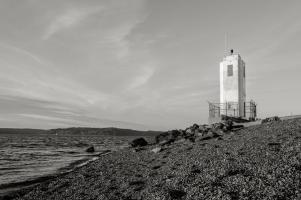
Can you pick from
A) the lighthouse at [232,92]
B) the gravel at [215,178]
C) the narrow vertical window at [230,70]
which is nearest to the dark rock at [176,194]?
Answer: the gravel at [215,178]

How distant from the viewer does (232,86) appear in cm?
3491

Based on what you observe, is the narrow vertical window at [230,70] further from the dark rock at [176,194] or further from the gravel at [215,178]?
the dark rock at [176,194]

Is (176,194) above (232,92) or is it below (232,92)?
below

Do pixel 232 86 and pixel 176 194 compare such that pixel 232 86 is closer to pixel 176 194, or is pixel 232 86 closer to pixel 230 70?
pixel 230 70

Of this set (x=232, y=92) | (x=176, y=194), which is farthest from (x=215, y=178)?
(x=232, y=92)

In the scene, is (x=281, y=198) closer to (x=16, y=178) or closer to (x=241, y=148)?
(x=241, y=148)

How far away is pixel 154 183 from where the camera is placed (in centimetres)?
1191

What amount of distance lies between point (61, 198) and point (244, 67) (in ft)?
104

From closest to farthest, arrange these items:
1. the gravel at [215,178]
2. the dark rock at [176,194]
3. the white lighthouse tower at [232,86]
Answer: the gravel at [215,178] → the dark rock at [176,194] → the white lighthouse tower at [232,86]

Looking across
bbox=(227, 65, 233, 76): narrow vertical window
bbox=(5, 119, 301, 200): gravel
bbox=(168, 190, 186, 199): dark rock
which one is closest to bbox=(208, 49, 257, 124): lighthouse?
bbox=(227, 65, 233, 76): narrow vertical window

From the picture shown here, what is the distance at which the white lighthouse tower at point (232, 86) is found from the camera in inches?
1363

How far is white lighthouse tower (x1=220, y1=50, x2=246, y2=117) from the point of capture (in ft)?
114

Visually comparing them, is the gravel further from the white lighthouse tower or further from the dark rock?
the white lighthouse tower

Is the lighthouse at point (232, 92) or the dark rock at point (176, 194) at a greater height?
the lighthouse at point (232, 92)
